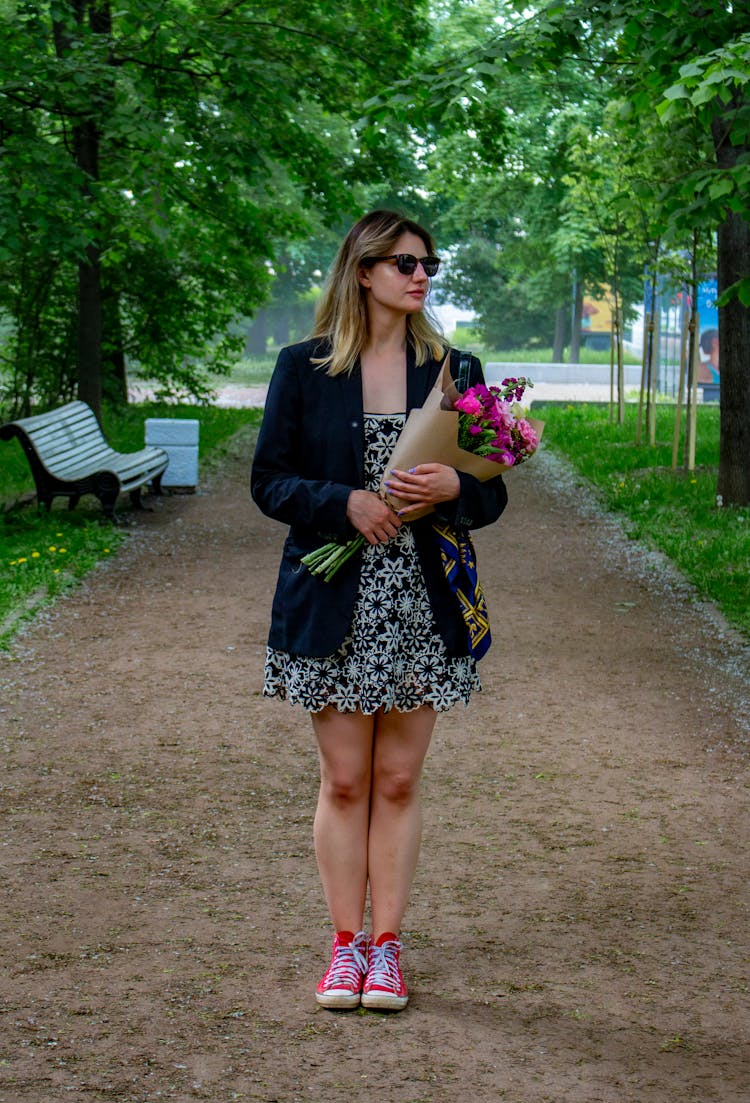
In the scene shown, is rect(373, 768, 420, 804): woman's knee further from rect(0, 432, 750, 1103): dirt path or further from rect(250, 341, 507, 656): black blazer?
rect(0, 432, 750, 1103): dirt path

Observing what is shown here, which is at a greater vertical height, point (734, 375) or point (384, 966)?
point (734, 375)

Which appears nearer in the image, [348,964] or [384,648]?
[384,648]

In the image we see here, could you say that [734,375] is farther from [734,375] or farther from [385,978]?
[385,978]

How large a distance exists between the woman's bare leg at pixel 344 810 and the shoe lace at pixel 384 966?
0.09 m

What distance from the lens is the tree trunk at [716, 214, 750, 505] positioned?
41.1 feet

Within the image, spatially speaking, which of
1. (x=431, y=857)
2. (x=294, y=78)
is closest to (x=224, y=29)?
(x=294, y=78)

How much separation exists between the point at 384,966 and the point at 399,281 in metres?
1.76

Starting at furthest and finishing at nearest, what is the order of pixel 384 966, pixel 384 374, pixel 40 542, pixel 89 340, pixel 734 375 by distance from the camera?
pixel 89 340 → pixel 734 375 → pixel 40 542 → pixel 384 966 → pixel 384 374

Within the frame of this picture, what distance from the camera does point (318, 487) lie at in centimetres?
363

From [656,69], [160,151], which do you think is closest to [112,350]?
[160,151]

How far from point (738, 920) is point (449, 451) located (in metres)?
1.87

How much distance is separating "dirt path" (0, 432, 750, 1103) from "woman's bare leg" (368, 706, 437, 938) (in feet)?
0.91

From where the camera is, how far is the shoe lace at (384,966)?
12.6ft

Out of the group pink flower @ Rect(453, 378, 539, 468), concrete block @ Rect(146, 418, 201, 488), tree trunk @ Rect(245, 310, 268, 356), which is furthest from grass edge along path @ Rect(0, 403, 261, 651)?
tree trunk @ Rect(245, 310, 268, 356)
